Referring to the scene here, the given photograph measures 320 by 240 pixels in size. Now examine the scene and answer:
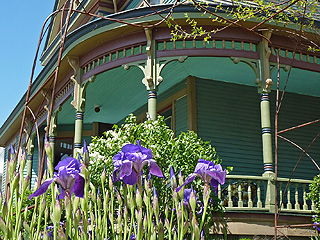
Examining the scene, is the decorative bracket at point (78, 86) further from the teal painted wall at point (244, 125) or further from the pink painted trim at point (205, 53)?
the teal painted wall at point (244, 125)

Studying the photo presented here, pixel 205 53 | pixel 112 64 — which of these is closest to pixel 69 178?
pixel 205 53

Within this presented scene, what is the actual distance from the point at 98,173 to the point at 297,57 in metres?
5.83

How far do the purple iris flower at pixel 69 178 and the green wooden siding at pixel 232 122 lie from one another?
384 inches

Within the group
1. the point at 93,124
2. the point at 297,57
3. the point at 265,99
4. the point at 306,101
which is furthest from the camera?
the point at 93,124

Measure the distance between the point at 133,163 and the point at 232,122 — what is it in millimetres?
10396

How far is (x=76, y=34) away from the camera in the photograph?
10.2m

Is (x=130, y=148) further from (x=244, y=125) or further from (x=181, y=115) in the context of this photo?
(x=244, y=125)

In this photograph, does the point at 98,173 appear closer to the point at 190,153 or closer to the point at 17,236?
the point at 190,153

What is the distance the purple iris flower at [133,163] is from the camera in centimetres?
193

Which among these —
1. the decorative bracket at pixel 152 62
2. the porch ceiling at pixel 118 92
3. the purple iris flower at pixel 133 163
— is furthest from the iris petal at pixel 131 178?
the porch ceiling at pixel 118 92

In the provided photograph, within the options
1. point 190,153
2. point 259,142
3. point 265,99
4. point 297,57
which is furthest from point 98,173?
point 259,142

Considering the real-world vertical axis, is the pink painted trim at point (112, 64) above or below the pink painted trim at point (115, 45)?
below

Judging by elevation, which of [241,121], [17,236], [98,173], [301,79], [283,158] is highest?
[301,79]

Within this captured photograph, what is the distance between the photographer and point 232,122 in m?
12.1
